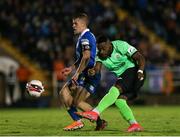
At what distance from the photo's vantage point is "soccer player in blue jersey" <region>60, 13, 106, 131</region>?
1518 cm

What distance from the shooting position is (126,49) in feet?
48.7

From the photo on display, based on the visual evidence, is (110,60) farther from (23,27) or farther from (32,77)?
(23,27)

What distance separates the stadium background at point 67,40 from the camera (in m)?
30.9

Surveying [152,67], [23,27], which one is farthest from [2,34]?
[152,67]

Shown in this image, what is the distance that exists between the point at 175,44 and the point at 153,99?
419cm

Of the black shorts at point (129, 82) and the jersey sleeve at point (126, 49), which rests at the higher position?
the jersey sleeve at point (126, 49)

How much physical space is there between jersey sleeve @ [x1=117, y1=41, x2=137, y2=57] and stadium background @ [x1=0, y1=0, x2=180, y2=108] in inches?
584

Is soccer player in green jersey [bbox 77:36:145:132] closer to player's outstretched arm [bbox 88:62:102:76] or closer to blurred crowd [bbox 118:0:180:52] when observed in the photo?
player's outstretched arm [bbox 88:62:102:76]

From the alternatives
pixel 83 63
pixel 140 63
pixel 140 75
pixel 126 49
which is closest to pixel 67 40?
pixel 83 63

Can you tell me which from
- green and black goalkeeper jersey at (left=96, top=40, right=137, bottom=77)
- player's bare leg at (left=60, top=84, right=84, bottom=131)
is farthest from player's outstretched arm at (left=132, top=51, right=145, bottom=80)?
player's bare leg at (left=60, top=84, right=84, bottom=131)

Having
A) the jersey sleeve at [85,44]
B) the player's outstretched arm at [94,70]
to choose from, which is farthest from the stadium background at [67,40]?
the jersey sleeve at [85,44]

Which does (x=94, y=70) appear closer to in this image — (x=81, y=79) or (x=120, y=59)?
(x=81, y=79)

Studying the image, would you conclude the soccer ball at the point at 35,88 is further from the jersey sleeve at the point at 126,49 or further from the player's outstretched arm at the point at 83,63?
the jersey sleeve at the point at 126,49

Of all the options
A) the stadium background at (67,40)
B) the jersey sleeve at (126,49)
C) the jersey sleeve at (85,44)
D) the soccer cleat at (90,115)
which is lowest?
the soccer cleat at (90,115)
